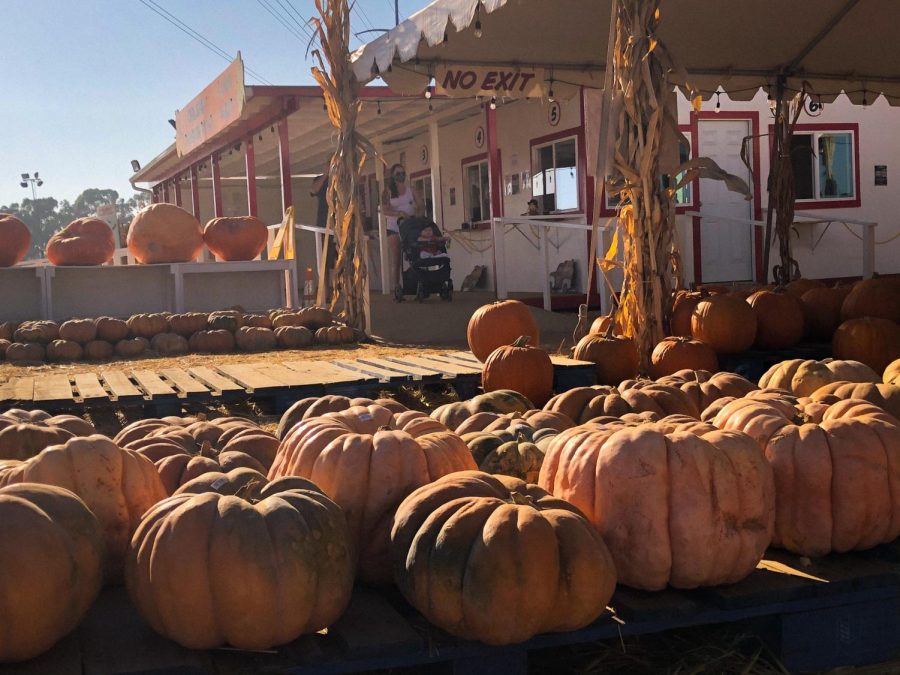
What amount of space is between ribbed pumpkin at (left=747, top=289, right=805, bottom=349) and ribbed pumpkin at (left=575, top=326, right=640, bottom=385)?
104cm

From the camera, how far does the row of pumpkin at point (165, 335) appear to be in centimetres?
886

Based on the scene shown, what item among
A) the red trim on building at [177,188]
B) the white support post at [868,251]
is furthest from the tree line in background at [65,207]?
the white support post at [868,251]

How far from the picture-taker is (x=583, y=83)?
32.8 ft

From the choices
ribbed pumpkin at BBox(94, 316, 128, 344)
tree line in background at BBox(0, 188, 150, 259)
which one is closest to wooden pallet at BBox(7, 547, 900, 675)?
ribbed pumpkin at BBox(94, 316, 128, 344)

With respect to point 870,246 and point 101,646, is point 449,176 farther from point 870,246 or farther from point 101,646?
point 101,646

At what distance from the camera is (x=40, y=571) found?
2.17 metres

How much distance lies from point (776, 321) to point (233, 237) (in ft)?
22.0

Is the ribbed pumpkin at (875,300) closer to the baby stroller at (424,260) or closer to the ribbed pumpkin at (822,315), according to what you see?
the ribbed pumpkin at (822,315)

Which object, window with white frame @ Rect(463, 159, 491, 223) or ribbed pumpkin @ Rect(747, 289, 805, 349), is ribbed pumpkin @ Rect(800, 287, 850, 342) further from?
window with white frame @ Rect(463, 159, 491, 223)

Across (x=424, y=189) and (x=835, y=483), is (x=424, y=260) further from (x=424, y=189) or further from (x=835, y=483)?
(x=835, y=483)

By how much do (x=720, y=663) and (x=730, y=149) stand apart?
13.5 meters

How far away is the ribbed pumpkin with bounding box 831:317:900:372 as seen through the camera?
5.76 meters

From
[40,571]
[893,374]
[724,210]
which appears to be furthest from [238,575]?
[724,210]

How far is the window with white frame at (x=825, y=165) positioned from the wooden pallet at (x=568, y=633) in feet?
45.0
